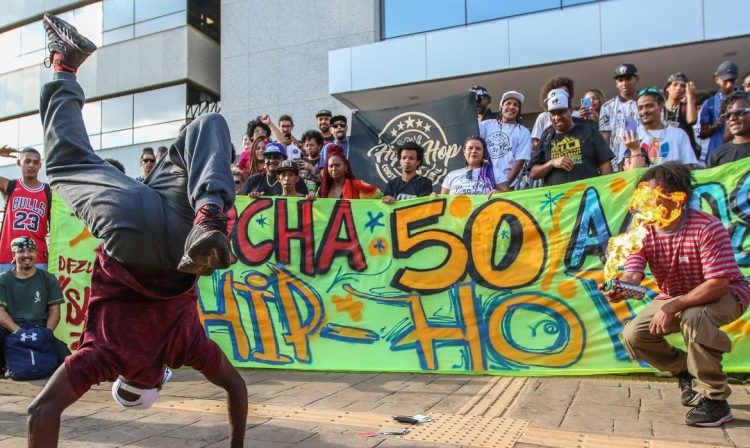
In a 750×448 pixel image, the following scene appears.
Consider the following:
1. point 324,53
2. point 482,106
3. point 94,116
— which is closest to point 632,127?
point 482,106

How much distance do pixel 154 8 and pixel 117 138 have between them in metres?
4.06

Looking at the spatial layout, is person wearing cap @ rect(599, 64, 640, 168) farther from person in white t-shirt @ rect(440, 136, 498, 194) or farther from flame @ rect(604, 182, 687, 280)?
flame @ rect(604, 182, 687, 280)

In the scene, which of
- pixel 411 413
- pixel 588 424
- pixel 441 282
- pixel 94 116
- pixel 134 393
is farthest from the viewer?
pixel 94 116

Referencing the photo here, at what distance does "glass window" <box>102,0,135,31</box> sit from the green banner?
1439 cm

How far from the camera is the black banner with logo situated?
22.2 feet

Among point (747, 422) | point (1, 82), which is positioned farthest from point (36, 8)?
point (747, 422)

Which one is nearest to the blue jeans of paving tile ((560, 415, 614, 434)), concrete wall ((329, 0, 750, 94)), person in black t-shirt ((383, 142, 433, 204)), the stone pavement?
the stone pavement

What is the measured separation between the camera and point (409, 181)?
19.5ft

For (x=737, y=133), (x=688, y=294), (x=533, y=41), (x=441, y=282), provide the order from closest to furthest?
(x=688, y=294)
(x=737, y=133)
(x=441, y=282)
(x=533, y=41)

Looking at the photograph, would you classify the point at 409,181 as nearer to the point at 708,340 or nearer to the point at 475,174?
the point at 475,174

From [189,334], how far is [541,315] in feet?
10.2

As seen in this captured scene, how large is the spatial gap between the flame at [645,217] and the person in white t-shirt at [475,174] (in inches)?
69.4

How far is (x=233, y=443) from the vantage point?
8.92ft

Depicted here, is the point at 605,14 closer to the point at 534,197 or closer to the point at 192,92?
the point at 534,197
